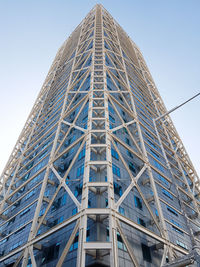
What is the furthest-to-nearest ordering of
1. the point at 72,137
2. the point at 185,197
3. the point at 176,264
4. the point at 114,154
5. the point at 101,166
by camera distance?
the point at 185,197
the point at 72,137
the point at 114,154
the point at 101,166
the point at 176,264

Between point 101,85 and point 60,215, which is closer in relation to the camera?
point 60,215

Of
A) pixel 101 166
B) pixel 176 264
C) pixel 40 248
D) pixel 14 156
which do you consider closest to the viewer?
pixel 176 264

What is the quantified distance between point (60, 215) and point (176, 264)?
13.7m

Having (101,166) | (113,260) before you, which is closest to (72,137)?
(101,166)

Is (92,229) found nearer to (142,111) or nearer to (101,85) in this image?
(101,85)

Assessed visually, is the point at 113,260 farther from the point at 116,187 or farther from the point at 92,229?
the point at 116,187

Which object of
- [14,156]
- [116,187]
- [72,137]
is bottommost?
[116,187]

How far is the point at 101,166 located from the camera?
23.2 m

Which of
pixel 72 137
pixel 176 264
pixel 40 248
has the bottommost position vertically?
pixel 176 264

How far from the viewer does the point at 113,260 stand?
1448 cm

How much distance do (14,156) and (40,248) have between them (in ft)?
104

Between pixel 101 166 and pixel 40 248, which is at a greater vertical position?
pixel 101 166

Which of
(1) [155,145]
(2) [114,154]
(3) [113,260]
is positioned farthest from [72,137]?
(3) [113,260]

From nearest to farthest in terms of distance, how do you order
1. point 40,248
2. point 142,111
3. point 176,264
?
1. point 176,264
2. point 40,248
3. point 142,111
